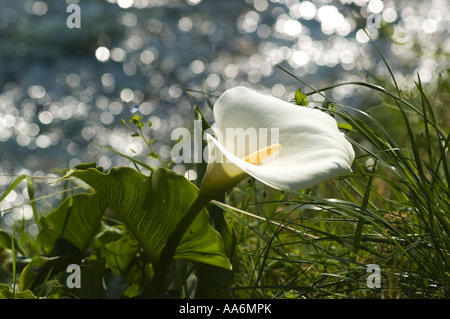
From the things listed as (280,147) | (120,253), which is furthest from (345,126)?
(120,253)

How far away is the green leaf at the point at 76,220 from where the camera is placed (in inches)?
51.8

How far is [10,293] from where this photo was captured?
109 cm

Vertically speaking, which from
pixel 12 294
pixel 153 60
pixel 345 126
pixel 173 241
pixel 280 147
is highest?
pixel 153 60

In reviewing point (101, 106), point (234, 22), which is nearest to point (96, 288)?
point (101, 106)

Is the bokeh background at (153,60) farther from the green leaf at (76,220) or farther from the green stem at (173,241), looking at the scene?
the green stem at (173,241)

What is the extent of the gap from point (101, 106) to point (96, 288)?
430 centimetres

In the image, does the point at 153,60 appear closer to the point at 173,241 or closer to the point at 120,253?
the point at 120,253

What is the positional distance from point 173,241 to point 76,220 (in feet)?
1.14

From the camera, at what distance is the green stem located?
108 cm

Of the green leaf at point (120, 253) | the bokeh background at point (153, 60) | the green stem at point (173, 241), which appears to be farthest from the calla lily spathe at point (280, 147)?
the bokeh background at point (153, 60)

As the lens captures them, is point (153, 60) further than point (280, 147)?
Yes

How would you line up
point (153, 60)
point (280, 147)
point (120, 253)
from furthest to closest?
point (153, 60) → point (120, 253) → point (280, 147)

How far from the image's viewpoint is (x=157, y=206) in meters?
1.15
